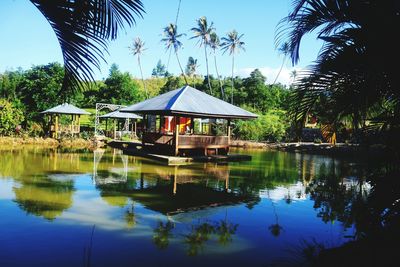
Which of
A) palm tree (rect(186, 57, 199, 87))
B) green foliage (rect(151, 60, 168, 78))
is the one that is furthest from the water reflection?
green foliage (rect(151, 60, 168, 78))

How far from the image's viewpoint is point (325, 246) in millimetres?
5535

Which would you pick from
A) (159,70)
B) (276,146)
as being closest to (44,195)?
(276,146)

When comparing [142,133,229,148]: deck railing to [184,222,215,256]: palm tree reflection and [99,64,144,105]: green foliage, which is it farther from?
[99,64,144,105]: green foliage

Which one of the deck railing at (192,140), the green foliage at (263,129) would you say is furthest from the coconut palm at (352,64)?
the green foliage at (263,129)

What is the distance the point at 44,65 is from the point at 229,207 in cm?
2705

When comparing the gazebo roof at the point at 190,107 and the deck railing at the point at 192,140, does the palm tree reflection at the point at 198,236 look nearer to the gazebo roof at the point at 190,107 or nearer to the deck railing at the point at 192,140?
the gazebo roof at the point at 190,107

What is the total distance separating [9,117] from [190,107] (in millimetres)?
15222

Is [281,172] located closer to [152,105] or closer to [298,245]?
[152,105]

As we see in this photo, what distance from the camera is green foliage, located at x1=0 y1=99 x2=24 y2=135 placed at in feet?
81.4

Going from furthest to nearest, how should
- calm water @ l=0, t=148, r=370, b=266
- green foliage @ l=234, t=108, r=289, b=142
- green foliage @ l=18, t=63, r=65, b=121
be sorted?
1. green foliage @ l=234, t=108, r=289, b=142
2. green foliage @ l=18, t=63, r=65, b=121
3. calm water @ l=0, t=148, r=370, b=266

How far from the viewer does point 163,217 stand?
7.00 meters

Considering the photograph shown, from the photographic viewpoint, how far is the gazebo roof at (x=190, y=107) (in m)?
16.4

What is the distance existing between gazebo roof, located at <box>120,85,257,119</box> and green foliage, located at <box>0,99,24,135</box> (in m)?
10.9

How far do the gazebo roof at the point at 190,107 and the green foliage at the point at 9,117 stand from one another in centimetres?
1085
